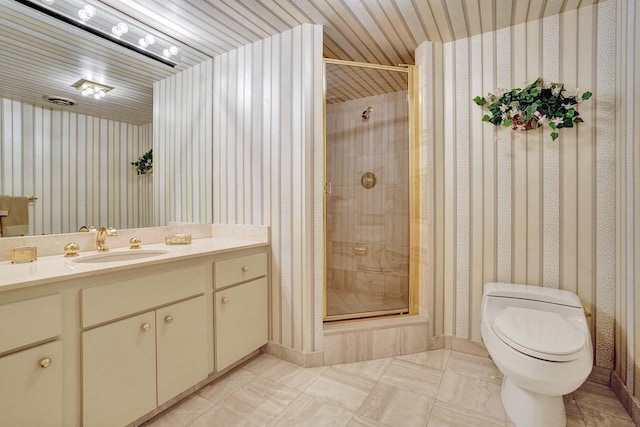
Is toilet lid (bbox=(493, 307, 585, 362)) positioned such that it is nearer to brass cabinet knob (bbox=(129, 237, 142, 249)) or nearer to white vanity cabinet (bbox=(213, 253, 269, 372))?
white vanity cabinet (bbox=(213, 253, 269, 372))

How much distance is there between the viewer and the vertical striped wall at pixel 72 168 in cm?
142

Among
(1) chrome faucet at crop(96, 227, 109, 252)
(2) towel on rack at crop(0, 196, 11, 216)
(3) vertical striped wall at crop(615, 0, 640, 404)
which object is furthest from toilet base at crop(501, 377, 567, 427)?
(2) towel on rack at crop(0, 196, 11, 216)

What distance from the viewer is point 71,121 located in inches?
63.3

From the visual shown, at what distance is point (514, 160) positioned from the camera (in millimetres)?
2006

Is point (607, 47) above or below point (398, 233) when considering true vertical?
above

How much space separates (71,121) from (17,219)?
561mm

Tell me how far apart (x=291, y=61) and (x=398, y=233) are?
5.06ft

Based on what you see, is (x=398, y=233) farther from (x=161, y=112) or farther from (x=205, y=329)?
(x=161, y=112)

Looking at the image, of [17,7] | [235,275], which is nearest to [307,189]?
[235,275]

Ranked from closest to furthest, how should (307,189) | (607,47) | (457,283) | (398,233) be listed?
1. (607,47)
2. (307,189)
3. (457,283)
4. (398,233)

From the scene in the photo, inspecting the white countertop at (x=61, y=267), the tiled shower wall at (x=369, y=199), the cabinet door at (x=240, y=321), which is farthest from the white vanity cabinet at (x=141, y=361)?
the tiled shower wall at (x=369, y=199)

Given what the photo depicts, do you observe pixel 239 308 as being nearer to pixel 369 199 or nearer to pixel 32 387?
pixel 32 387

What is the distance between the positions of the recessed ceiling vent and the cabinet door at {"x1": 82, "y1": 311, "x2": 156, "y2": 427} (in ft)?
3.90

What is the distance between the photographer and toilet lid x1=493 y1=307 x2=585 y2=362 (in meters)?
1.29
